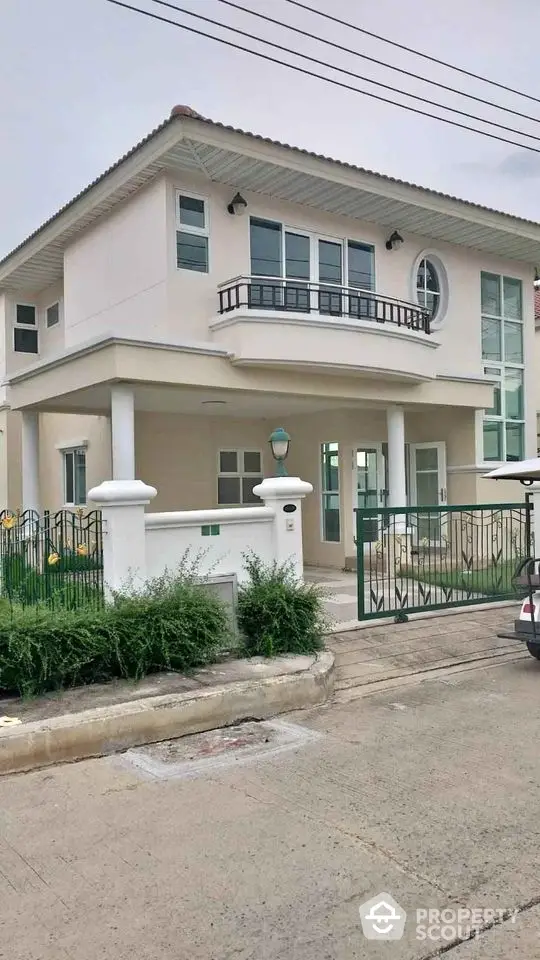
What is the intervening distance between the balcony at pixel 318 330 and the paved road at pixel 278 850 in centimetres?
725

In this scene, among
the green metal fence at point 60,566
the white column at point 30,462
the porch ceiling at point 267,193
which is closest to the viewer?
the green metal fence at point 60,566

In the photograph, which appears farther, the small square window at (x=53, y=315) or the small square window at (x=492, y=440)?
the small square window at (x=53, y=315)

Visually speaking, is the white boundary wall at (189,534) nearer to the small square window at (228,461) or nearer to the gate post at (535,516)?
the gate post at (535,516)

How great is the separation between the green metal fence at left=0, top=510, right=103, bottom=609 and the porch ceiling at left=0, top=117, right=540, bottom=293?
624cm

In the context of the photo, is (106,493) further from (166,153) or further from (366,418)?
(366,418)

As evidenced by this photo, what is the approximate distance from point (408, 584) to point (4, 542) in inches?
202

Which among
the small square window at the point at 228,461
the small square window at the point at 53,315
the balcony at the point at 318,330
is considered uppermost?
the small square window at the point at 53,315

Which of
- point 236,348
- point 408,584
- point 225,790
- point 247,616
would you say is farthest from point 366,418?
point 225,790

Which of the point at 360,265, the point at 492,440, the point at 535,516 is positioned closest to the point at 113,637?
the point at 535,516

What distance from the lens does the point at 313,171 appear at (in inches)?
480

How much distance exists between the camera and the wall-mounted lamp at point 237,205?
A: 12.2 m

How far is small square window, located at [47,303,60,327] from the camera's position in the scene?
55.1ft

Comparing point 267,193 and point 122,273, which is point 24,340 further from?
point 267,193

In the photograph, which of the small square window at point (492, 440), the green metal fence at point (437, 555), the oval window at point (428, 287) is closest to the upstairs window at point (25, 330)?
the oval window at point (428, 287)
